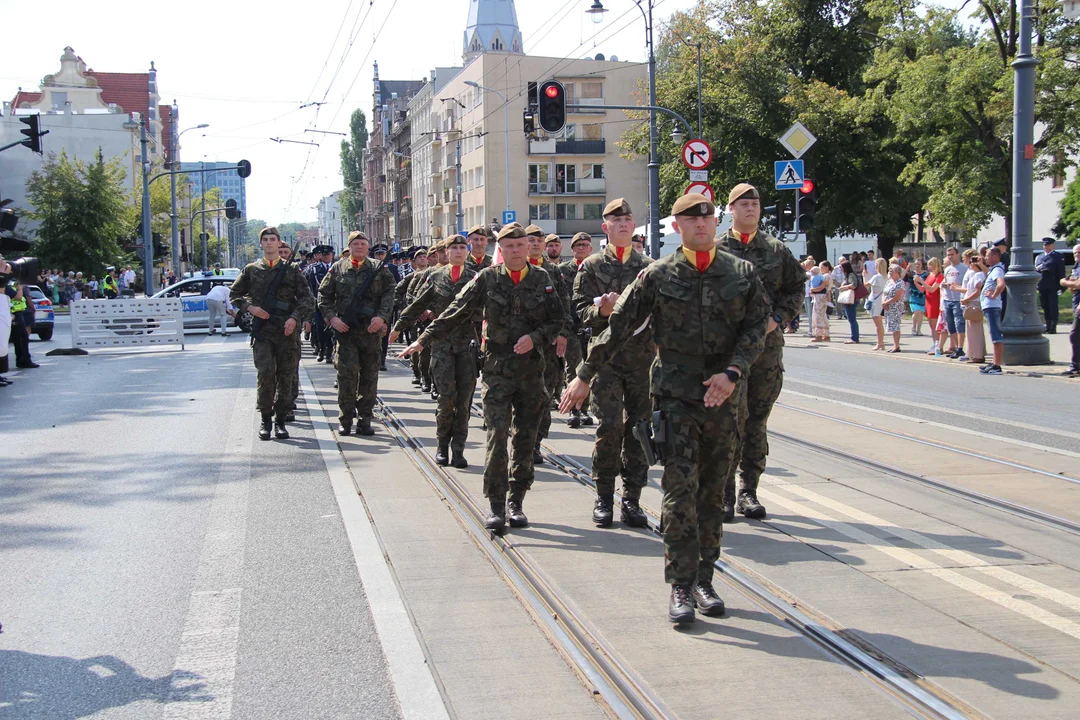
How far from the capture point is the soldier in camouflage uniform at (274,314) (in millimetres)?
10742

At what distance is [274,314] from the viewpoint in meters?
10.9

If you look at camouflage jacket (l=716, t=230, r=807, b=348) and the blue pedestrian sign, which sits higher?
the blue pedestrian sign

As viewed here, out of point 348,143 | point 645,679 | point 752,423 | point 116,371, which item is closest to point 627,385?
point 752,423

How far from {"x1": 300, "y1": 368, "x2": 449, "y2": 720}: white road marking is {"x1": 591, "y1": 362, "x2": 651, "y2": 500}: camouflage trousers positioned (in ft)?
4.75

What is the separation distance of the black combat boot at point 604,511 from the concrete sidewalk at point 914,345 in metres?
10.2

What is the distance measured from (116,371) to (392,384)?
19.1 ft

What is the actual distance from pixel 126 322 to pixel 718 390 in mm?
21607

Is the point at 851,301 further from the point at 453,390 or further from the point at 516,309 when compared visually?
the point at 516,309

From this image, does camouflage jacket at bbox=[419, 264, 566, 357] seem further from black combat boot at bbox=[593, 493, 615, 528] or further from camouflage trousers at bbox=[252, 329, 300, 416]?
camouflage trousers at bbox=[252, 329, 300, 416]

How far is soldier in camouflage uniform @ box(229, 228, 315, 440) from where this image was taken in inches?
423

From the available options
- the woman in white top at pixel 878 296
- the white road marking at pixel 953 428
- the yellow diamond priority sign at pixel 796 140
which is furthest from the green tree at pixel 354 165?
the white road marking at pixel 953 428

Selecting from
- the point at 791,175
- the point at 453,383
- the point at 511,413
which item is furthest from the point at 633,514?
the point at 791,175

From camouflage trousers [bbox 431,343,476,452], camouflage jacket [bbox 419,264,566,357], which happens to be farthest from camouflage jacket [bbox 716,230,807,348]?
camouflage trousers [bbox 431,343,476,452]

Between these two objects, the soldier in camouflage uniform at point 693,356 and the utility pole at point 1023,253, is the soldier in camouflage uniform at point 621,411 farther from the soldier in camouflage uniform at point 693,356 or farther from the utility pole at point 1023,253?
the utility pole at point 1023,253
